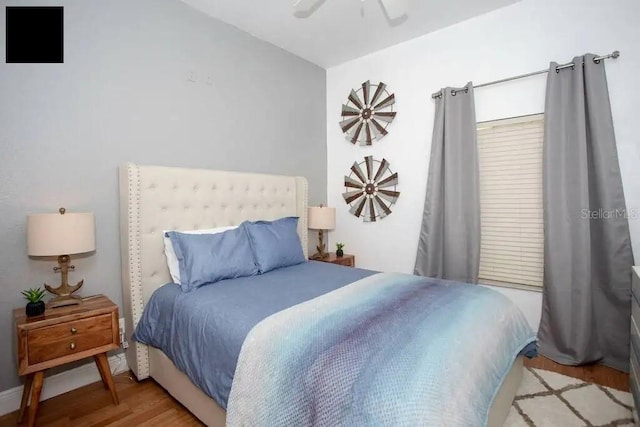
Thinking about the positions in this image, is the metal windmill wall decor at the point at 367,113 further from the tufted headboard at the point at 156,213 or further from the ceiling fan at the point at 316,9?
the tufted headboard at the point at 156,213

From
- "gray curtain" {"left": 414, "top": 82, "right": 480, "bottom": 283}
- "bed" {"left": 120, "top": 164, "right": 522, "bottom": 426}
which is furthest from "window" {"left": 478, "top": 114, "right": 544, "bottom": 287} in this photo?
"bed" {"left": 120, "top": 164, "right": 522, "bottom": 426}

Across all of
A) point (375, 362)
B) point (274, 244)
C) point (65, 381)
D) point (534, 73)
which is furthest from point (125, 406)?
point (534, 73)

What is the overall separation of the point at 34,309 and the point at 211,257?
95cm

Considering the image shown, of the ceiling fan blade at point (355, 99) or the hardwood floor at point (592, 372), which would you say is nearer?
the hardwood floor at point (592, 372)

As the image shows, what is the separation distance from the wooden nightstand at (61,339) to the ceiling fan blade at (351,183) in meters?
2.61

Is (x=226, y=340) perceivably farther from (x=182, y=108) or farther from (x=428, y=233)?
(x=428, y=233)

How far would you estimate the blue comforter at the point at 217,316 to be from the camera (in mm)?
1434

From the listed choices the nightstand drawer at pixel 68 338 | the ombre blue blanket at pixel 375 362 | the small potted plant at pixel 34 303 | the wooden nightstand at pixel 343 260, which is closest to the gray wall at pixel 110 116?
the small potted plant at pixel 34 303

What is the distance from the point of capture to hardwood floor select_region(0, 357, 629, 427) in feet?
5.70

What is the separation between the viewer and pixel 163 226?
7.43 ft

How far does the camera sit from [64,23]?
6.47ft

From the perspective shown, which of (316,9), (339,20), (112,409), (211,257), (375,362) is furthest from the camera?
(339,20)

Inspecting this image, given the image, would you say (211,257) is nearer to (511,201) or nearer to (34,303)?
(34,303)

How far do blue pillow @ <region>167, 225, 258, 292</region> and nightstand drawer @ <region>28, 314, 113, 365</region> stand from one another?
0.48m
